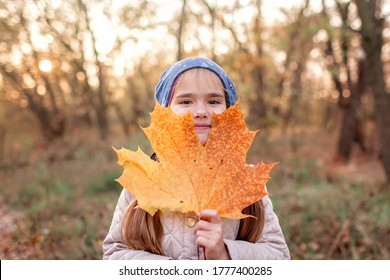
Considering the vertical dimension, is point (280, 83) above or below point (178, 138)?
above

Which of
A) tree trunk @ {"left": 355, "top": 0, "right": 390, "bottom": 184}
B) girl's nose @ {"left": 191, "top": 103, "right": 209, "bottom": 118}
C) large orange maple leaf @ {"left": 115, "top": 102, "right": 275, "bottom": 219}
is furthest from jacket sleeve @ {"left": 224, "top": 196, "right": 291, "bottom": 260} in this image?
tree trunk @ {"left": 355, "top": 0, "right": 390, "bottom": 184}

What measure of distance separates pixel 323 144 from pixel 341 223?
406 inches

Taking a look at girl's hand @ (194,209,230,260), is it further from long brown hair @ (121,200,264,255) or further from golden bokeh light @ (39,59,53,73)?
golden bokeh light @ (39,59,53,73)

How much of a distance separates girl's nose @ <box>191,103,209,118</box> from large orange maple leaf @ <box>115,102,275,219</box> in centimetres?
27

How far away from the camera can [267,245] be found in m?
1.47

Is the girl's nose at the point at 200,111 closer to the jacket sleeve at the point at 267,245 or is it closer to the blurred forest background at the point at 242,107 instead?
the jacket sleeve at the point at 267,245

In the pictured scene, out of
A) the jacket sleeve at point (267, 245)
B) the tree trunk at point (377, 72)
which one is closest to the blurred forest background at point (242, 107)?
the tree trunk at point (377, 72)

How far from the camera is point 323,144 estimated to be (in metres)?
13.9

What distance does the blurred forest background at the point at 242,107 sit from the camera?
4.17 metres

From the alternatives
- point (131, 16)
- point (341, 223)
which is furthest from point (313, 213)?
point (131, 16)

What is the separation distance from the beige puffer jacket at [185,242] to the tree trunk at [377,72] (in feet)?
12.4
